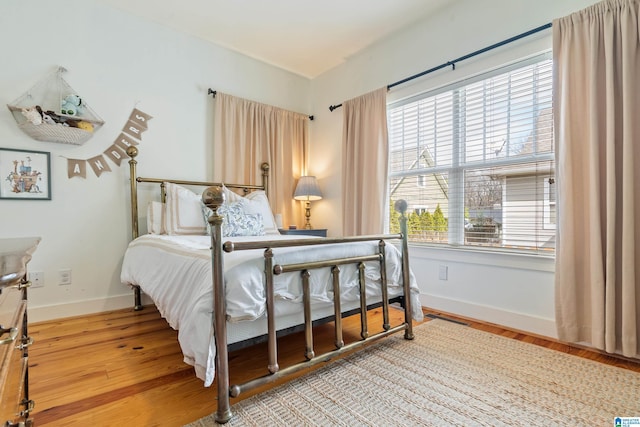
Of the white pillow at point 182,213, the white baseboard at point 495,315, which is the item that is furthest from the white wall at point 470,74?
the white pillow at point 182,213

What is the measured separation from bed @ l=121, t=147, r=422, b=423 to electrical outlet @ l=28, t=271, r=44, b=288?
24.8 inches

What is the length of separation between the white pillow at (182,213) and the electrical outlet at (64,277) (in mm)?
804

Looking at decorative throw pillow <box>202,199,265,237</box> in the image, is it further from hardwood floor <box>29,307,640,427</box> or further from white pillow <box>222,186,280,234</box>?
hardwood floor <box>29,307,640,427</box>

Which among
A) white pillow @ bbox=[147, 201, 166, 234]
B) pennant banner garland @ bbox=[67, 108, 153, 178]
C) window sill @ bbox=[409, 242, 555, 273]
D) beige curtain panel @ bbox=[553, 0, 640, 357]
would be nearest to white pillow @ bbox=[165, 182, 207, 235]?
white pillow @ bbox=[147, 201, 166, 234]

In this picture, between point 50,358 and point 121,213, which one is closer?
point 50,358

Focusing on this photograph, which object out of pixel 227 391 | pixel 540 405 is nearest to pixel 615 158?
pixel 540 405

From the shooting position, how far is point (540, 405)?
4.39 feet

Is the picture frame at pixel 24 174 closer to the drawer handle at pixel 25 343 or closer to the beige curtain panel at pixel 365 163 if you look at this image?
the drawer handle at pixel 25 343

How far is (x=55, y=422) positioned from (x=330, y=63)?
367cm

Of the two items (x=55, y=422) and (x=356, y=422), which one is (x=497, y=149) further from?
(x=55, y=422)

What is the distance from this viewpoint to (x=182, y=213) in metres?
2.70

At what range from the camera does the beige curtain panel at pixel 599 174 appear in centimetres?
174

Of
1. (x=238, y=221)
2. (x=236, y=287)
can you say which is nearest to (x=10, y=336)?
(x=236, y=287)

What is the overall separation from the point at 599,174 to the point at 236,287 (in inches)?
81.8
